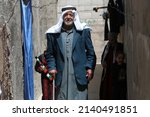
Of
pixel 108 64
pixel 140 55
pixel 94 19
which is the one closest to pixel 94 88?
pixel 108 64

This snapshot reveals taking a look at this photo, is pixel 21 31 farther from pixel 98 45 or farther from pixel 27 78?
pixel 98 45

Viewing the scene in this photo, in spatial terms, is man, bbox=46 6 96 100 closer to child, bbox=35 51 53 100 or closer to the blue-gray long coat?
the blue-gray long coat

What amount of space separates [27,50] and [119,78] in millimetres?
1410

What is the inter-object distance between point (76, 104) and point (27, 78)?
3066mm

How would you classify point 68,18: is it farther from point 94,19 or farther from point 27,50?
point 94,19

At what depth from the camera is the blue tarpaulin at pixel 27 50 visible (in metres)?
7.42

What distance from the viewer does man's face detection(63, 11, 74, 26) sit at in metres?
6.50

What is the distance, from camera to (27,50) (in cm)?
750

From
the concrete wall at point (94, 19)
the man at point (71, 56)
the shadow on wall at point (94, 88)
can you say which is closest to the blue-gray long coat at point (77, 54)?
the man at point (71, 56)

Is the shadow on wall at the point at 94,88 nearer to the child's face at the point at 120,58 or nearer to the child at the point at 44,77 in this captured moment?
the child at the point at 44,77

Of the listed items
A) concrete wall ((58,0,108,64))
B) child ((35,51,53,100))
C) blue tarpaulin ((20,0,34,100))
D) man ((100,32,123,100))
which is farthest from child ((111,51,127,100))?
concrete wall ((58,0,108,64))

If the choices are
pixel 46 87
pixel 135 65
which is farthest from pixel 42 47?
pixel 135 65

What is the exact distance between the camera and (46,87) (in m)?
7.25

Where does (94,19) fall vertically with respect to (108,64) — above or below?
above
